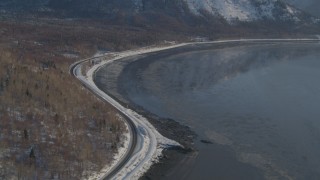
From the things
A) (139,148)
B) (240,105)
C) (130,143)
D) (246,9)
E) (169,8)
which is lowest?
(240,105)

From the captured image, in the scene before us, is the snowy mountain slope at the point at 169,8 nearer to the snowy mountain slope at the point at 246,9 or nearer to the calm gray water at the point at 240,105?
the snowy mountain slope at the point at 246,9

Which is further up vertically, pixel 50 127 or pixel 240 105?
pixel 50 127

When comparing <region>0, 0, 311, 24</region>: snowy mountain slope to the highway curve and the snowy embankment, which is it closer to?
the highway curve

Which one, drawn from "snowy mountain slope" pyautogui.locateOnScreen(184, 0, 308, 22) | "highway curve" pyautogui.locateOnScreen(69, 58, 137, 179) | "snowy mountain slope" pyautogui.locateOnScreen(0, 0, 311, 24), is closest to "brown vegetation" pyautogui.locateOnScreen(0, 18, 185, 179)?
"highway curve" pyautogui.locateOnScreen(69, 58, 137, 179)

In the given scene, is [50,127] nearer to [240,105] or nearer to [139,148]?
[139,148]

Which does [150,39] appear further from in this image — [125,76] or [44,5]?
[44,5]

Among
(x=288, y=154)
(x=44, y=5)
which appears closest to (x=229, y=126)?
(x=288, y=154)

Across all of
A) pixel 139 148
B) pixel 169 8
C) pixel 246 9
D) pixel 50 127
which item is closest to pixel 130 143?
pixel 139 148

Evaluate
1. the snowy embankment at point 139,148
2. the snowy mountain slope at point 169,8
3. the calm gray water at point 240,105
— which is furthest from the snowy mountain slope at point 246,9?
the snowy embankment at point 139,148
